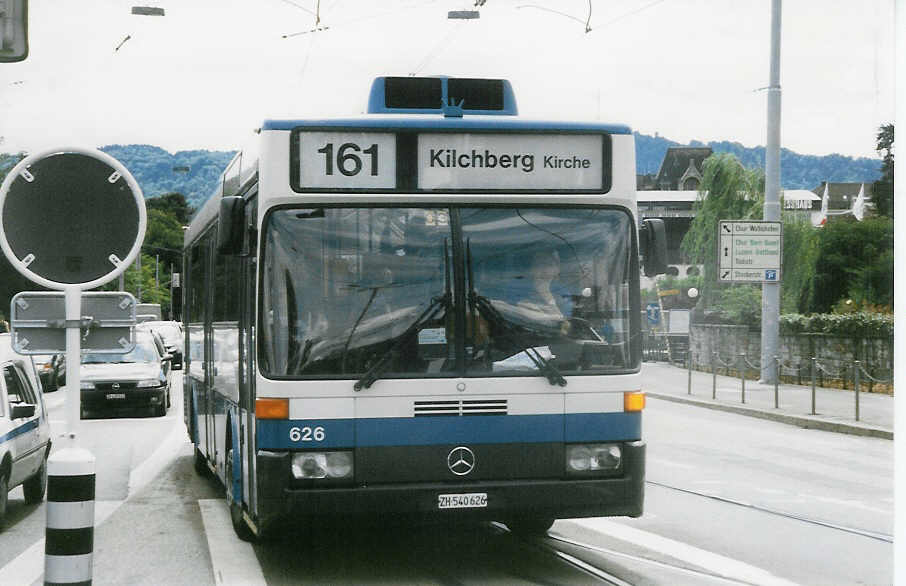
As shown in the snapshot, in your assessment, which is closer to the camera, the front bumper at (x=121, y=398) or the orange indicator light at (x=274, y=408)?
the orange indicator light at (x=274, y=408)

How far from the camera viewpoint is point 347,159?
7184 millimetres

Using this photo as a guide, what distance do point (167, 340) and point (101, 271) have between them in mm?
40672

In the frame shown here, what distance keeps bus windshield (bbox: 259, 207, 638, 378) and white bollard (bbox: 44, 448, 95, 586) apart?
4.49ft

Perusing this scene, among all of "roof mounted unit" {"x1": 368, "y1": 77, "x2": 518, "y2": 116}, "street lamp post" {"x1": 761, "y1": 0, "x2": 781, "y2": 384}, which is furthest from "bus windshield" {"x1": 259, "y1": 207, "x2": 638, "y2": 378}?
"street lamp post" {"x1": 761, "y1": 0, "x2": 781, "y2": 384}

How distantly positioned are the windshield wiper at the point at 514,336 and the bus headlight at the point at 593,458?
0.39 meters

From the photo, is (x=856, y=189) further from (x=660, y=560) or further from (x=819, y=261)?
(x=660, y=560)

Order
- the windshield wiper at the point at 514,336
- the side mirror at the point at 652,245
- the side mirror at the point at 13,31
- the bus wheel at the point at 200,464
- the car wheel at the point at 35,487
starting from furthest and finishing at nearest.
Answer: the bus wheel at the point at 200,464, the car wheel at the point at 35,487, the side mirror at the point at 652,245, the windshield wiper at the point at 514,336, the side mirror at the point at 13,31

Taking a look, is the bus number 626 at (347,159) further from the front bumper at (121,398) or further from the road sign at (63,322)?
the front bumper at (121,398)

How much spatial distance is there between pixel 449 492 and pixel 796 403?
17.7m

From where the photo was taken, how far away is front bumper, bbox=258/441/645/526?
688cm

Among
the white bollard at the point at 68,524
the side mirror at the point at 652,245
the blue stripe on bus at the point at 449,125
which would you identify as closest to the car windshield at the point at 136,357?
the blue stripe on bus at the point at 449,125

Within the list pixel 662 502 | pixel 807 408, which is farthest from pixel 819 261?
pixel 662 502

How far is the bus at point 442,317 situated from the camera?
694cm

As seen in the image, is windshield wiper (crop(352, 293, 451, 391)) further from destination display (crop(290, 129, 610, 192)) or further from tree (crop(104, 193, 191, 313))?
tree (crop(104, 193, 191, 313))
